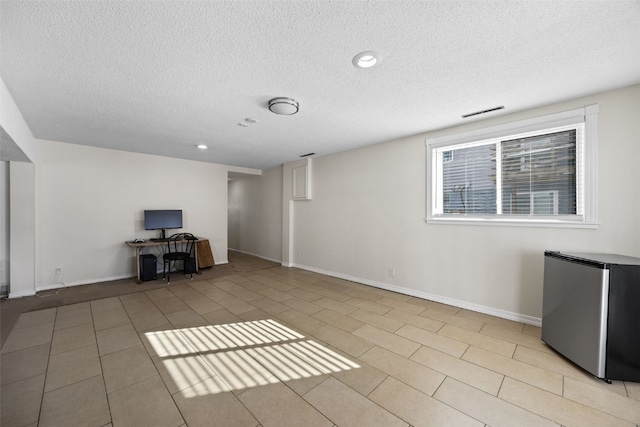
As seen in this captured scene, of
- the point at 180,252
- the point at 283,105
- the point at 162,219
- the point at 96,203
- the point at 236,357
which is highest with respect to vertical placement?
the point at 283,105

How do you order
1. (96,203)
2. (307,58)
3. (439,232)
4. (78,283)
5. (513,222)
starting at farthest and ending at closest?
(96,203)
(78,283)
(439,232)
(513,222)
(307,58)

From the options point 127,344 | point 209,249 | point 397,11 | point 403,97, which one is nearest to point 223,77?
point 397,11

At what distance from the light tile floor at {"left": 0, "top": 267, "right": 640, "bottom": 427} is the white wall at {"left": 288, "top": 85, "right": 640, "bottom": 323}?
48 centimetres

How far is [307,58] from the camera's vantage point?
6.25 ft

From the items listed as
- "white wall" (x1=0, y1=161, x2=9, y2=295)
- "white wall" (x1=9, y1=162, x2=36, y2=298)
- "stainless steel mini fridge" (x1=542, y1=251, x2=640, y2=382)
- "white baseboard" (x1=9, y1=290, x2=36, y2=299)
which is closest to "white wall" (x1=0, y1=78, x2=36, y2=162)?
"white wall" (x1=9, y1=162, x2=36, y2=298)

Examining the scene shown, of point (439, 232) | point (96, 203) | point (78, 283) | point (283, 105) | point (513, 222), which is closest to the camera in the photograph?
point (283, 105)

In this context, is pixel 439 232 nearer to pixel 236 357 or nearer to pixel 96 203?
pixel 236 357

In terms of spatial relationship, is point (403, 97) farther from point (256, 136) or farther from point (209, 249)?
point (209, 249)

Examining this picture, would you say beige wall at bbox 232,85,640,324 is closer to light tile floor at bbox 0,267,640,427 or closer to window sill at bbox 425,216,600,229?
window sill at bbox 425,216,600,229

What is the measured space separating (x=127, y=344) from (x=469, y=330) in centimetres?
366

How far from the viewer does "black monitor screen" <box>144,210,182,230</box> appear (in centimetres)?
500

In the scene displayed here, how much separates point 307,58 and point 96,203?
5034 millimetres

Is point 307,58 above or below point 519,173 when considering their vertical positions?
above

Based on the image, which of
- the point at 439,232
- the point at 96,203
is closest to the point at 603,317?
the point at 439,232
